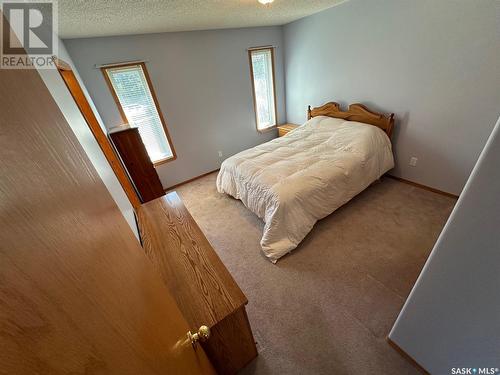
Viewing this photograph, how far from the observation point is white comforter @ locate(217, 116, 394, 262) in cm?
192

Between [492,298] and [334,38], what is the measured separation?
3343 millimetres

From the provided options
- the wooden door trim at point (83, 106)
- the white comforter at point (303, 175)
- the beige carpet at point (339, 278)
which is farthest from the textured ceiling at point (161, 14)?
the beige carpet at point (339, 278)

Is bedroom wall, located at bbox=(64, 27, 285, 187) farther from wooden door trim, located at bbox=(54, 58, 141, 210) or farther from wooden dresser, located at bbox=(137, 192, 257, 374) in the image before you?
wooden dresser, located at bbox=(137, 192, 257, 374)

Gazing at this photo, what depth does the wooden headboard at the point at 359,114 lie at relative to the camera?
263cm

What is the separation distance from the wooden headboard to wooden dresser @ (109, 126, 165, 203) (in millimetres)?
2783

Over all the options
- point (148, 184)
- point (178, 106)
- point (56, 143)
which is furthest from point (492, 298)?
point (178, 106)

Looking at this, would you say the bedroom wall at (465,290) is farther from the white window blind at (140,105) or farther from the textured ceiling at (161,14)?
the white window blind at (140,105)

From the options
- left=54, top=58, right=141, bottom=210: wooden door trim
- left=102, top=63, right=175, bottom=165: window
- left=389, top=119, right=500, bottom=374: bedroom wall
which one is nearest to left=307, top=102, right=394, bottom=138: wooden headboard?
left=389, top=119, right=500, bottom=374: bedroom wall

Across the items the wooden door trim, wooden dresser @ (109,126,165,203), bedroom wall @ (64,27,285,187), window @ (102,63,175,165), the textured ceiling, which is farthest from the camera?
window @ (102,63,175,165)

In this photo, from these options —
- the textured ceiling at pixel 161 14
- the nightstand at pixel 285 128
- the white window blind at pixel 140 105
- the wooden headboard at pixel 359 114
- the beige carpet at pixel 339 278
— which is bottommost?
the beige carpet at pixel 339 278

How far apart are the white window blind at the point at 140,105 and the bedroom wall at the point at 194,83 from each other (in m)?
0.12

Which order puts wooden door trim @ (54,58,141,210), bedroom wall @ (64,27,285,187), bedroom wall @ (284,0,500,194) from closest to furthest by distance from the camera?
wooden door trim @ (54,58,141,210) < bedroom wall @ (284,0,500,194) < bedroom wall @ (64,27,285,187)

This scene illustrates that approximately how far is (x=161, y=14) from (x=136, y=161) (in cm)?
158

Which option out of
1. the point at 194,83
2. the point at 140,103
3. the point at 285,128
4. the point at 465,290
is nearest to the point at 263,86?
the point at 285,128
